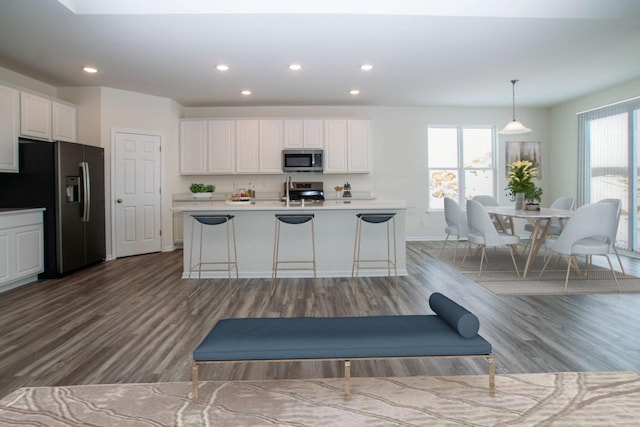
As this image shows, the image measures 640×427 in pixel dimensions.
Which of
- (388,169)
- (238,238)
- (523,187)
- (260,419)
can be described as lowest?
(260,419)

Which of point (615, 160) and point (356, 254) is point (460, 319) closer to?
point (356, 254)

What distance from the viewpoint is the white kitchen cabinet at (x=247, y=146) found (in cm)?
696

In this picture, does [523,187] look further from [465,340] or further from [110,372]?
[110,372]

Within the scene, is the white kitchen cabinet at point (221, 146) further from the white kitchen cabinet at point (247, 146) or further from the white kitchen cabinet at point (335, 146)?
the white kitchen cabinet at point (335, 146)

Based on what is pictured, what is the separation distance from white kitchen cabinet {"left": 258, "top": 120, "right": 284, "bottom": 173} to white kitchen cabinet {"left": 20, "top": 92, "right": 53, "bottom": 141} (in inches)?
125

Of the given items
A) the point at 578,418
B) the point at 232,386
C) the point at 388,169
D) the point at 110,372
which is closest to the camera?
the point at 578,418

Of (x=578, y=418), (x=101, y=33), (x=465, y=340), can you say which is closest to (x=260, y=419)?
(x=465, y=340)

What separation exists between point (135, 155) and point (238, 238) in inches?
112

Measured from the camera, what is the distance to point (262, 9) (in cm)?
344

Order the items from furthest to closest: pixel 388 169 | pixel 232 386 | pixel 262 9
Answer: pixel 388 169 → pixel 262 9 → pixel 232 386

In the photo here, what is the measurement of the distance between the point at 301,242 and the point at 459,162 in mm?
4502

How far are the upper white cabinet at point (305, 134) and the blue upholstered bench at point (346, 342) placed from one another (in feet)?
17.1

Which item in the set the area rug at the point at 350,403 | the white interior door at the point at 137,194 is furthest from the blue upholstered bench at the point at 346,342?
the white interior door at the point at 137,194

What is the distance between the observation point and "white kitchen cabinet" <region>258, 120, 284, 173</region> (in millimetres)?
6961
